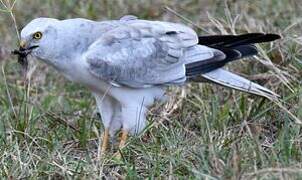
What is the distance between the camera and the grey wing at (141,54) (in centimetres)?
521

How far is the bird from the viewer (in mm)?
5145

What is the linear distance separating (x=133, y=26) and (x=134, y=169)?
104cm

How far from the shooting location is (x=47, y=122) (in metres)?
5.88

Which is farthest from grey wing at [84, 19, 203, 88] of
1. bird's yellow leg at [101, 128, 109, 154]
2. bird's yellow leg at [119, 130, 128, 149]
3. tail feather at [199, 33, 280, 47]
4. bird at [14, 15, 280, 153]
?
bird's yellow leg at [101, 128, 109, 154]

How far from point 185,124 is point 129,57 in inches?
29.2

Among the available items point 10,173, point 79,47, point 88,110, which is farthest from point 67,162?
point 88,110

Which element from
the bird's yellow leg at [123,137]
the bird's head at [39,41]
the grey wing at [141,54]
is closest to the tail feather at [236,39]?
the grey wing at [141,54]

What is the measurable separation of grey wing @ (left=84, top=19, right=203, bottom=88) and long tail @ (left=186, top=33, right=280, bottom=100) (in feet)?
0.34

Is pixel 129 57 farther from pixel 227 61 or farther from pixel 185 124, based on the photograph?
pixel 185 124

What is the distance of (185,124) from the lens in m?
5.84

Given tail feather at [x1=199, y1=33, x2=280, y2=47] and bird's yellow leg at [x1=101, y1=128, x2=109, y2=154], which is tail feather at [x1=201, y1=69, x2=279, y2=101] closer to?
tail feather at [x1=199, y1=33, x2=280, y2=47]

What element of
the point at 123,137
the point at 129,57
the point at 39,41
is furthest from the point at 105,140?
the point at 39,41

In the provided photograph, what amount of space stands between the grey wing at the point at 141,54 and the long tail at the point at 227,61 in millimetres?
105

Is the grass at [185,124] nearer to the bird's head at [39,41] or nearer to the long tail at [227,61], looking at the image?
the long tail at [227,61]
